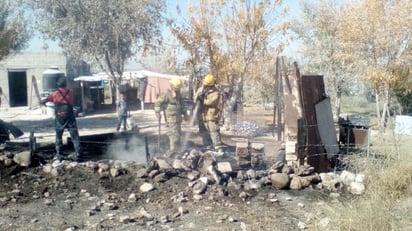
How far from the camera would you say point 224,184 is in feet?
24.0

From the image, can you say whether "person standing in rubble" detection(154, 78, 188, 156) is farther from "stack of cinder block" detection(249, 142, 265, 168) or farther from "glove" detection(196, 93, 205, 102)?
"stack of cinder block" detection(249, 142, 265, 168)

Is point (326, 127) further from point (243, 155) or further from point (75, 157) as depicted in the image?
point (75, 157)

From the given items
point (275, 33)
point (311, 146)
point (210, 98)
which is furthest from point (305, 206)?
point (275, 33)

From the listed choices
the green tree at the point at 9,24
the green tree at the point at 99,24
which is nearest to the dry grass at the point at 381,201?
the green tree at the point at 99,24

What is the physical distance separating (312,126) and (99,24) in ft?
42.2

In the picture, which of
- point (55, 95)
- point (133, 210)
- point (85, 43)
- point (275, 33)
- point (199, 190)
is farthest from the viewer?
point (85, 43)

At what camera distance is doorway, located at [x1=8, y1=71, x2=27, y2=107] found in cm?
3222

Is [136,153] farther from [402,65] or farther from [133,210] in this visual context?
[402,65]

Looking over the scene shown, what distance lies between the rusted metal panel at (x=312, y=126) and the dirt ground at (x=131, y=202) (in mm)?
961

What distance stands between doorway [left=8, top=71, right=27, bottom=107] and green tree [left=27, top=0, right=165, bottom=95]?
14.2 meters

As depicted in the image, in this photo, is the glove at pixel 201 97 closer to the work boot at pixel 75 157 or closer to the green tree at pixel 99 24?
the work boot at pixel 75 157

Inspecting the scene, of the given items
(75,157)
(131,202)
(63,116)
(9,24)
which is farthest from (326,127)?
(9,24)

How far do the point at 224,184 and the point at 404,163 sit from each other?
107 inches

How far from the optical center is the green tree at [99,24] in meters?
18.6
